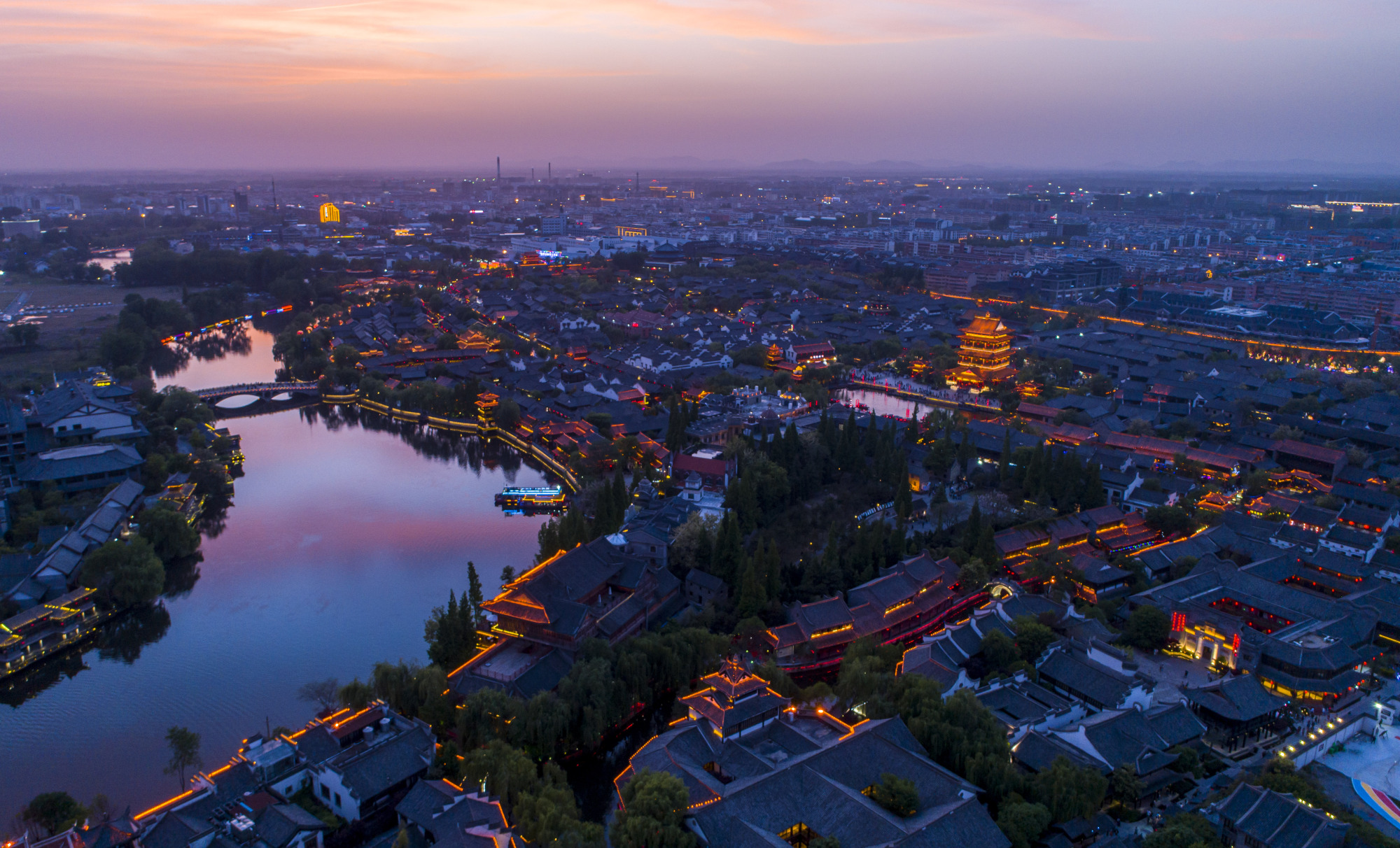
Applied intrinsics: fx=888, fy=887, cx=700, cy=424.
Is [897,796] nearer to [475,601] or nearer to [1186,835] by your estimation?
[1186,835]

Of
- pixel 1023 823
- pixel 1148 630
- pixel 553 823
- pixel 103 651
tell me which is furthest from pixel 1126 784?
pixel 103 651

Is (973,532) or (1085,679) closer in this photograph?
(1085,679)

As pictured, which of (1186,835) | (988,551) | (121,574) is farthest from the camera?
(988,551)

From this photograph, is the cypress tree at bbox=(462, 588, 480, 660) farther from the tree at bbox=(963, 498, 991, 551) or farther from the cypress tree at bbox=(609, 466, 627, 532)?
the tree at bbox=(963, 498, 991, 551)

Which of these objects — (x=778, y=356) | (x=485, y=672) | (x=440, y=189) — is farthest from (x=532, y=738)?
(x=440, y=189)

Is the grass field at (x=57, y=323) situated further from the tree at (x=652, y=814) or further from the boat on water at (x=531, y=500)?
the tree at (x=652, y=814)
